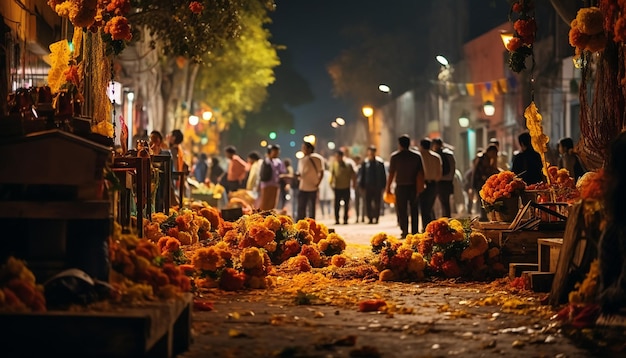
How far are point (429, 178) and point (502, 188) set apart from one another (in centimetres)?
753

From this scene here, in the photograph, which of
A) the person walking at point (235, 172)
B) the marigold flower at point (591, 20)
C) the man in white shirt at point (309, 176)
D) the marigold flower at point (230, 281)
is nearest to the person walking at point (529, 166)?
the marigold flower at point (591, 20)

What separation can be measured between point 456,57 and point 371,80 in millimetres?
21215

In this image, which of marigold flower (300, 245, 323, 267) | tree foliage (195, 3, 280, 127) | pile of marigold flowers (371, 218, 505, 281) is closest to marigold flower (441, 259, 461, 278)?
pile of marigold flowers (371, 218, 505, 281)

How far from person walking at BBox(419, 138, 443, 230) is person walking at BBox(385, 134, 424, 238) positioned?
1.33 feet

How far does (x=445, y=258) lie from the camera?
13.4m

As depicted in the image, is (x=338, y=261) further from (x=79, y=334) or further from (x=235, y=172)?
(x=235, y=172)

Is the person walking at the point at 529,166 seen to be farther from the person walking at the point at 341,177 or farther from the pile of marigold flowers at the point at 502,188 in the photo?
the person walking at the point at 341,177

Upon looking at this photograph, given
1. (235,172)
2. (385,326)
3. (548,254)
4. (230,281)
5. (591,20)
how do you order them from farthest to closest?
(235,172) < (591,20) < (548,254) < (230,281) < (385,326)

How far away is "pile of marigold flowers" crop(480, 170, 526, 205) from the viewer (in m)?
14.1

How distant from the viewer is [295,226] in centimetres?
1600

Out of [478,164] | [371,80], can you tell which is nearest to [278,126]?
[371,80]

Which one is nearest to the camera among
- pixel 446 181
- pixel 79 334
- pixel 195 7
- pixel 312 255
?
pixel 79 334

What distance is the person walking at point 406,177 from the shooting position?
821 inches

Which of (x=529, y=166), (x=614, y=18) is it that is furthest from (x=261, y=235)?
(x=614, y=18)
